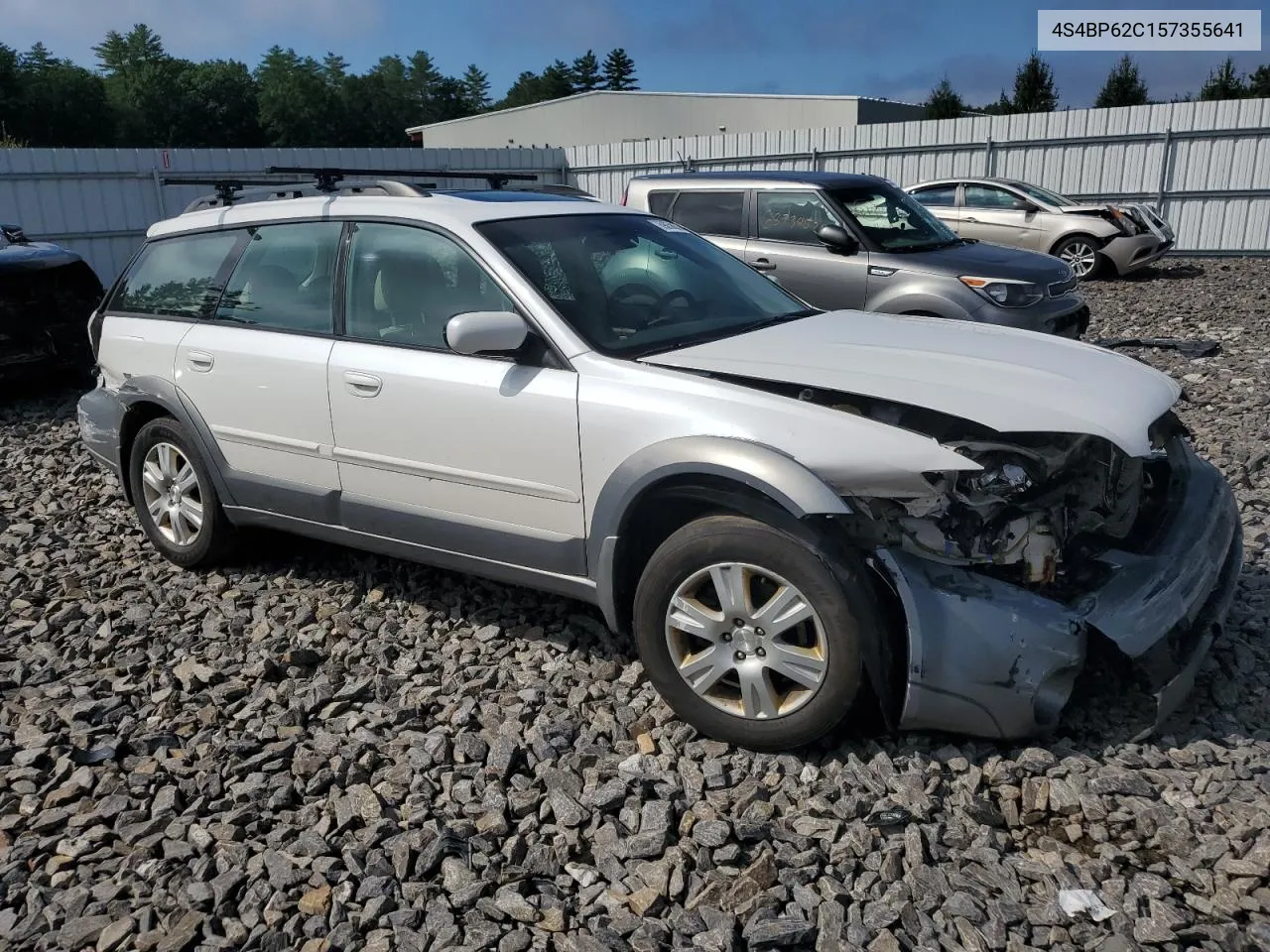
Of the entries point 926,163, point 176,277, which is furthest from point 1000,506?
point 926,163

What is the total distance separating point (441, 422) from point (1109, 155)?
16789 millimetres

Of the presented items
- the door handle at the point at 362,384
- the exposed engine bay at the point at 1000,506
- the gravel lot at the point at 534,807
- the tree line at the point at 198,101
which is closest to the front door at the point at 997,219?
the gravel lot at the point at 534,807

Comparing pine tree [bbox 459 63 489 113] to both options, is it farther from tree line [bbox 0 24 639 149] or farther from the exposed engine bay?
the exposed engine bay

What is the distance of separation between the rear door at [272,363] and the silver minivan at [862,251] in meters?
4.25

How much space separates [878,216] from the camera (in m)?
8.54

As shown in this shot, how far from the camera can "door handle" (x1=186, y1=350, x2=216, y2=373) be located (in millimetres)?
4498

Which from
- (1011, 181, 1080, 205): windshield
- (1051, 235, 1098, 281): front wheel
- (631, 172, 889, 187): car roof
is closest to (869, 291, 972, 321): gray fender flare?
(631, 172, 889, 187): car roof

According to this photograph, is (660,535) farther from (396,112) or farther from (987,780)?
(396,112)

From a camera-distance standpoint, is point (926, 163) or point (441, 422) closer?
point (441, 422)

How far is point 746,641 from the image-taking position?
3121 millimetres

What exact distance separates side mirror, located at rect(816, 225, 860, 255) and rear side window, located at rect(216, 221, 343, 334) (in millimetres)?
4789

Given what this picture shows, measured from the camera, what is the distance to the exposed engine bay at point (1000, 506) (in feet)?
9.58

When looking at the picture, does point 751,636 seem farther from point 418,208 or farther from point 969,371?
point 418,208

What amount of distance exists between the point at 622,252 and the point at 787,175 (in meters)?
5.04
